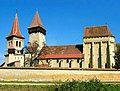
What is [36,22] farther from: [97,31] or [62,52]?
[97,31]

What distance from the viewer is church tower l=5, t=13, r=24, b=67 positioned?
78.2 metres

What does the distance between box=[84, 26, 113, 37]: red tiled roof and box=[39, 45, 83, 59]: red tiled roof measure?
4.19 meters

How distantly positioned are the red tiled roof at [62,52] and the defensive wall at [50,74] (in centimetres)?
2273

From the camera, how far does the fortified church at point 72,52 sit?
69438 mm

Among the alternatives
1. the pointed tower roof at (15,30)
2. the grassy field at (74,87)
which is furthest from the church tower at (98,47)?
the grassy field at (74,87)

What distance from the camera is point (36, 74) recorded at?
4916 centimetres

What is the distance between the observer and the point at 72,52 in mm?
73188

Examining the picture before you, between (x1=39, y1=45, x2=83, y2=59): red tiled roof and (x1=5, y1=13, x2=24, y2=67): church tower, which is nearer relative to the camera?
(x1=39, y1=45, x2=83, y2=59): red tiled roof

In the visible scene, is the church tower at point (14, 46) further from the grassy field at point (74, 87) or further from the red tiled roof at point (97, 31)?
the grassy field at point (74, 87)

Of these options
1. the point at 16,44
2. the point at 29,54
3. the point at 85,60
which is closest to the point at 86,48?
the point at 85,60

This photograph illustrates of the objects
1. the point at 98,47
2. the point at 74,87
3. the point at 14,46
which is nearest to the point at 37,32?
the point at 14,46

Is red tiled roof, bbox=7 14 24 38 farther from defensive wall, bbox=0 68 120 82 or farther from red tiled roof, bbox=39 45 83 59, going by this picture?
defensive wall, bbox=0 68 120 82

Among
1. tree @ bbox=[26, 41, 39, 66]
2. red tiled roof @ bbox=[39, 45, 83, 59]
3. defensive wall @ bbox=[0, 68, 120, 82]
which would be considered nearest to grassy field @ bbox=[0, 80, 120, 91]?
defensive wall @ bbox=[0, 68, 120, 82]

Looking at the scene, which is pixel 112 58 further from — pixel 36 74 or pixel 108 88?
pixel 108 88
